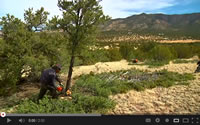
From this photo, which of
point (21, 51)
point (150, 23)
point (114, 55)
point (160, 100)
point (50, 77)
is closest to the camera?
point (50, 77)

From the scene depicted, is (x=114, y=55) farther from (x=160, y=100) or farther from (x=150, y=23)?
(x=150, y=23)

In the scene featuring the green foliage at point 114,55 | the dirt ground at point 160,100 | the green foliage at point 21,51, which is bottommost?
the dirt ground at point 160,100

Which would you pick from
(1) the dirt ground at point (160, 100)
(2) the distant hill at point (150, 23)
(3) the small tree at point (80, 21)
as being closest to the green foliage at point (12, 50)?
(1) the dirt ground at point (160, 100)

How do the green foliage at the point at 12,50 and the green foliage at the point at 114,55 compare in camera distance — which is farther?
the green foliage at the point at 114,55

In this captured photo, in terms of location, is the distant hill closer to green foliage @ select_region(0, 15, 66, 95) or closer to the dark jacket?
green foliage @ select_region(0, 15, 66, 95)

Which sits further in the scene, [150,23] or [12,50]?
[150,23]

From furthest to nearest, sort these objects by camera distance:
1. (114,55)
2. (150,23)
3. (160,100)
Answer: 1. (150,23)
2. (114,55)
3. (160,100)

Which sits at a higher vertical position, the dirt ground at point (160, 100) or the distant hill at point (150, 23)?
the distant hill at point (150, 23)

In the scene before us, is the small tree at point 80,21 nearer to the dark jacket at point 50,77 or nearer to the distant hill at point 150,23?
the dark jacket at point 50,77

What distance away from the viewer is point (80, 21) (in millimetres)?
7500

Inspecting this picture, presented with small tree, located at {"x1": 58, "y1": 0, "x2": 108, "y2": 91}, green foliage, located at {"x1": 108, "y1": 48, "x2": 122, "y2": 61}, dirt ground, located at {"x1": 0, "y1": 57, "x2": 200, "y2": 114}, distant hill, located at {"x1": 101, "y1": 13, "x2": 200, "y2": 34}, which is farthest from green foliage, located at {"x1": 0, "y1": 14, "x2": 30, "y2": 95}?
distant hill, located at {"x1": 101, "y1": 13, "x2": 200, "y2": 34}

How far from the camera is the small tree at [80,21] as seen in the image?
7.34 metres

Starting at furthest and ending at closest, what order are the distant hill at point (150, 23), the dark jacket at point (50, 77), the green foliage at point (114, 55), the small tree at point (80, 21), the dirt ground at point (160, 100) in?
the distant hill at point (150, 23) → the green foliage at point (114, 55) → the small tree at point (80, 21) → the dark jacket at point (50, 77) → the dirt ground at point (160, 100)

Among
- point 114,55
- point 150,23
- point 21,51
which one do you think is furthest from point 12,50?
point 150,23
